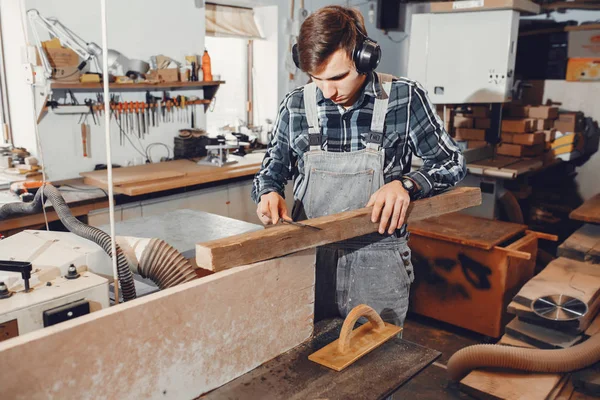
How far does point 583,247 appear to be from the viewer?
10.7ft

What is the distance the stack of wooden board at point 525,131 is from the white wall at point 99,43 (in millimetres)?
A: 2554

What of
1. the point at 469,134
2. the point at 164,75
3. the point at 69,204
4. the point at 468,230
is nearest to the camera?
the point at 69,204

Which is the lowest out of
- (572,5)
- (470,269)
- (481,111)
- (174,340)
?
(470,269)

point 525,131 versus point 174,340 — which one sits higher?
point 525,131

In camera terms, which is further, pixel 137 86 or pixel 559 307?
pixel 137 86

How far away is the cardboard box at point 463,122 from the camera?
4402mm

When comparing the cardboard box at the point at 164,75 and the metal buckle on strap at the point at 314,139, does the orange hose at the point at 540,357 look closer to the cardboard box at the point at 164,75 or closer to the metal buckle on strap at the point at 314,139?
the metal buckle on strap at the point at 314,139

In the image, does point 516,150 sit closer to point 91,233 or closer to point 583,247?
point 583,247

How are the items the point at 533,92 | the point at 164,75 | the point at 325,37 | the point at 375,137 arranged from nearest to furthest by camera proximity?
the point at 325,37 → the point at 375,137 → the point at 164,75 → the point at 533,92

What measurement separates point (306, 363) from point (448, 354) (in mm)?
2089

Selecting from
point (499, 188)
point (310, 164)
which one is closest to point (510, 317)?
point (499, 188)

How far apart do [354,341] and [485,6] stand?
334cm

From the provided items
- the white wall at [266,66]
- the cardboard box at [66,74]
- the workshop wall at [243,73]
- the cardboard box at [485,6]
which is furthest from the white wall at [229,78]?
the cardboard box at [485,6]

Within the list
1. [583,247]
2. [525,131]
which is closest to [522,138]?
[525,131]
